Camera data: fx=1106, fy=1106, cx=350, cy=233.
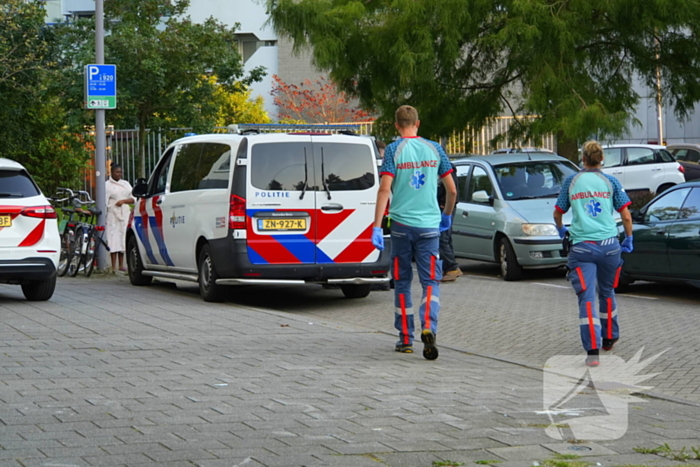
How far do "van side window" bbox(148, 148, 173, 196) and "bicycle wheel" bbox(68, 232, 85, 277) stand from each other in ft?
8.74

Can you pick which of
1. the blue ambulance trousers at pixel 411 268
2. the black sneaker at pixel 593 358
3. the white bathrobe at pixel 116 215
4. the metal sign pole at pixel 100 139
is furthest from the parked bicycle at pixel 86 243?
the black sneaker at pixel 593 358

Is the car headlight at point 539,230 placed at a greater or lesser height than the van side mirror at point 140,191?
lesser

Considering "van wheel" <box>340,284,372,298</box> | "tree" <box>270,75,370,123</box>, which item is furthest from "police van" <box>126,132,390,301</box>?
"tree" <box>270,75,370,123</box>

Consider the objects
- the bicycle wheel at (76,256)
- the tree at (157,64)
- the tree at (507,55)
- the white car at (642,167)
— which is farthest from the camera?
the white car at (642,167)

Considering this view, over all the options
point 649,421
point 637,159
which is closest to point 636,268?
point 649,421

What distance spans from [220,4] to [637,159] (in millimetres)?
27817

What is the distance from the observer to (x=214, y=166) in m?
12.4

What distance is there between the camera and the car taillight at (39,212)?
11.8m

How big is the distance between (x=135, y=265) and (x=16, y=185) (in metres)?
3.05

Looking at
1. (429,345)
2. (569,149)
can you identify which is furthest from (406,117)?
(569,149)

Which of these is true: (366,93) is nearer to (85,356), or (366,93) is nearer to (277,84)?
(85,356)

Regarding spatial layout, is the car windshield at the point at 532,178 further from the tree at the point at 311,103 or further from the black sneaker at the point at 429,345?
the tree at the point at 311,103

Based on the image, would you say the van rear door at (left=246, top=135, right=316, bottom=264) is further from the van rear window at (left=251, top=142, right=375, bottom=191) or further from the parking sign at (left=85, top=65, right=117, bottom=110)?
the parking sign at (left=85, top=65, right=117, bottom=110)

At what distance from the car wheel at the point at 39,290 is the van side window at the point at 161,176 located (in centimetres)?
216
